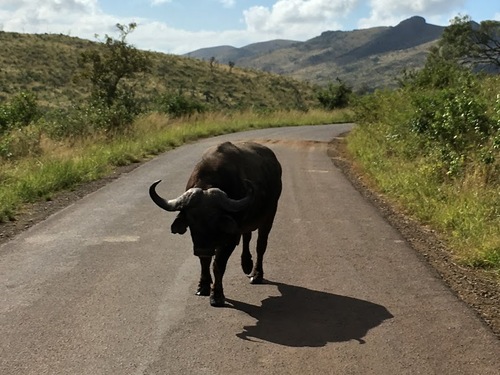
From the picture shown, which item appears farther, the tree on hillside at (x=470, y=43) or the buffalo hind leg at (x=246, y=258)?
the tree on hillside at (x=470, y=43)

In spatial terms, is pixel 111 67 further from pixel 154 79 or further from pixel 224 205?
pixel 154 79

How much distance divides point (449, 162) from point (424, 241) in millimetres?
3668

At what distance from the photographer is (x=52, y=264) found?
22.9 feet

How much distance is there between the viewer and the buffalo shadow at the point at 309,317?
16.5 feet

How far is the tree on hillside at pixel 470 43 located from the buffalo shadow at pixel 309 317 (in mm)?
44065

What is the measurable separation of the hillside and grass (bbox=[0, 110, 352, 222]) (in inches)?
829

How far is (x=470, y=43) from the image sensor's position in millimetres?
48156

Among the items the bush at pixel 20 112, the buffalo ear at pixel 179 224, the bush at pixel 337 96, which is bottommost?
the bush at pixel 337 96

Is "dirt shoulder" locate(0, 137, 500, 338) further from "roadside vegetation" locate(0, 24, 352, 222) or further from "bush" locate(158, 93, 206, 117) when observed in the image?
"bush" locate(158, 93, 206, 117)

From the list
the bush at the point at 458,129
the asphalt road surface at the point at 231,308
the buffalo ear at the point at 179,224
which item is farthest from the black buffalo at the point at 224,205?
the bush at the point at 458,129

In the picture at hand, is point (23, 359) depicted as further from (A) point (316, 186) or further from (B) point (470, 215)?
(A) point (316, 186)

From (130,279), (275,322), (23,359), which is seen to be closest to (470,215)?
(275,322)

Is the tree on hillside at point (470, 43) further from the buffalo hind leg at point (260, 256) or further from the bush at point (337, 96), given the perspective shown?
the buffalo hind leg at point (260, 256)

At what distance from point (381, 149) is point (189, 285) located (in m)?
10.6
